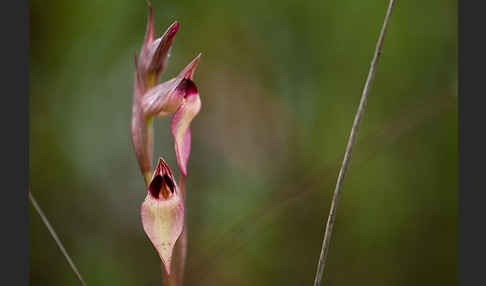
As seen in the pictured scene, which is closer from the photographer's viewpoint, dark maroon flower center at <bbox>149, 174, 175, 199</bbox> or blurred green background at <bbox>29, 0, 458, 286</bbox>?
dark maroon flower center at <bbox>149, 174, 175, 199</bbox>

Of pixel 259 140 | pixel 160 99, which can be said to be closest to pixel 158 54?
pixel 160 99

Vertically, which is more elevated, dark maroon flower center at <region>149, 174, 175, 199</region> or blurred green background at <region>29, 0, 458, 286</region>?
blurred green background at <region>29, 0, 458, 286</region>

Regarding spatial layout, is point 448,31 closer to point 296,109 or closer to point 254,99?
point 296,109

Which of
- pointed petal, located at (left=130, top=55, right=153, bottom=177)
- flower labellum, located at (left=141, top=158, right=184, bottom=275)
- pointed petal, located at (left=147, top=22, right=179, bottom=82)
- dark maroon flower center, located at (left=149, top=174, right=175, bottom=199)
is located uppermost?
pointed petal, located at (left=147, top=22, right=179, bottom=82)

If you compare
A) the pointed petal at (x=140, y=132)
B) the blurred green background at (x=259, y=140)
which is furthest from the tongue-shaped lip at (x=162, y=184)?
the blurred green background at (x=259, y=140)

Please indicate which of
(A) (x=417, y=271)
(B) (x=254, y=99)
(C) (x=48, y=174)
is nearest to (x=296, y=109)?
(B) (x=254, y=99)

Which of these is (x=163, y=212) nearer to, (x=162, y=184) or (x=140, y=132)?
(x=162, y=184)

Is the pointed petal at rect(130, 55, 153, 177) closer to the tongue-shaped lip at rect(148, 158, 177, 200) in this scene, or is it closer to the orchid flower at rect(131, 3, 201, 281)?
the orchid flower at rect(131, 3, 201, 281)

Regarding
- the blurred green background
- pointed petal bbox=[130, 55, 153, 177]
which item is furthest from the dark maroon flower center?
the blurred green background
